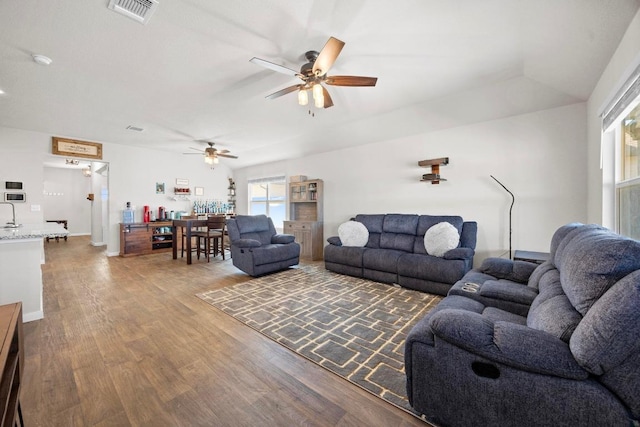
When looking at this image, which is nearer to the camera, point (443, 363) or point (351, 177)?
point (443, 363)

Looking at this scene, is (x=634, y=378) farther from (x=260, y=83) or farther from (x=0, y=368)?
(x=260, y=83)

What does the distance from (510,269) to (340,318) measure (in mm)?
1727

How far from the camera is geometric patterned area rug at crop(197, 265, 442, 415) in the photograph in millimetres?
1843

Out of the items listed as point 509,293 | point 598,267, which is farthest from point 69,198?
point 598,267

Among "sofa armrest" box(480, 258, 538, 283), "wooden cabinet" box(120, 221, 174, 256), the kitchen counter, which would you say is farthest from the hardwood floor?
"wooden cabinet" box(120, 221, 174, 256)

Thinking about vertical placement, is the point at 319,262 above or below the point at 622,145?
below

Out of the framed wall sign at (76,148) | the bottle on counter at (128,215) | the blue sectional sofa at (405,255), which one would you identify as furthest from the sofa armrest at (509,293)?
the framed wall sign at (76,148)

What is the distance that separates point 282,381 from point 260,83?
10.9 feet

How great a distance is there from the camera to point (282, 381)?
1.74 m

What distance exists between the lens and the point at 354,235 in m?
4.40

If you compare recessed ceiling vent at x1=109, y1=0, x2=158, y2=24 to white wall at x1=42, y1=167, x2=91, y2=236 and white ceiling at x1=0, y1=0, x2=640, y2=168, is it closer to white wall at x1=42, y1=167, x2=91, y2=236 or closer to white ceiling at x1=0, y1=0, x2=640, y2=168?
white ceiling at x1=0, y1=0, x2=640, y2=168

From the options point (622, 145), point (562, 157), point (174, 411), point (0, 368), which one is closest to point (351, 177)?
point (562, 157)

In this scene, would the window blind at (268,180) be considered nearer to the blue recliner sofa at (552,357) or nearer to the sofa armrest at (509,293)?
the sofa armrest at (509,293)

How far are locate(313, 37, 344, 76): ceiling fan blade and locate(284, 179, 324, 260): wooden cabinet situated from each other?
3.54 m
